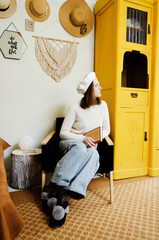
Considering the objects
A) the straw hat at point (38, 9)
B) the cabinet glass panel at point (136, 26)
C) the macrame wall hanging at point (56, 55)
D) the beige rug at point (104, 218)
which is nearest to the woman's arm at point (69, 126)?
the beige rug at point (104, 218)

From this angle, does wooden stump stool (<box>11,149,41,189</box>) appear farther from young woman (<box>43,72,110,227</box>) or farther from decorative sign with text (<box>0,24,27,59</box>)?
decorative sign with text (<box>0,24,27,59</box>)

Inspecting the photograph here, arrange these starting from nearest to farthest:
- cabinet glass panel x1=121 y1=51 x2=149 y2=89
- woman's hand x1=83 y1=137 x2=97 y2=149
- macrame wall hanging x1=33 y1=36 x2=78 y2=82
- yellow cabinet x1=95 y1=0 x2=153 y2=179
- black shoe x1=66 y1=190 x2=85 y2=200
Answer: black shoe x1=66 y1=190 x2=85 y2=200
woman's hand x1=83 y1=137 x2=97 y2=149
yellow cabinet x1=95 y1=0 x2=153 y2=179
macrame wall hanging x1=33 y1=36 x2=78 y2=82
cabinet glass panel x1=121 y1=51 x2=149 y2=89

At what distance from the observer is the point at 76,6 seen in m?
2.32

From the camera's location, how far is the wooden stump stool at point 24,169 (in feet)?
6.17

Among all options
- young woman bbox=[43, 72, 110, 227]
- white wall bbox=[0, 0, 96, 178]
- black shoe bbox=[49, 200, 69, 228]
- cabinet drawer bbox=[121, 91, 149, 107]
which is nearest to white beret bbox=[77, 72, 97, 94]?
young woman bbox=[43, 72, 110, 227]

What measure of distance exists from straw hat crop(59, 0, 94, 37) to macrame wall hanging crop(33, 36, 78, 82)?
0.54 feet

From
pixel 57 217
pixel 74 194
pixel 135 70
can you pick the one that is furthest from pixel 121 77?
pixel 57 217

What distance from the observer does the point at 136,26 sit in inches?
84.6

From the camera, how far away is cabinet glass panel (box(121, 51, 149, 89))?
232 centimetres

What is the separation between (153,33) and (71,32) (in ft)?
3.22

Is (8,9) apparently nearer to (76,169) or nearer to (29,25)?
(29,25)

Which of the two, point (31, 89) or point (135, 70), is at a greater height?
point (135, 70)

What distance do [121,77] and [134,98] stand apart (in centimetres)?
29

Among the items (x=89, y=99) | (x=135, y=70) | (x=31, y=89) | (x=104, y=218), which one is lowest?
(x=104, y=218)
